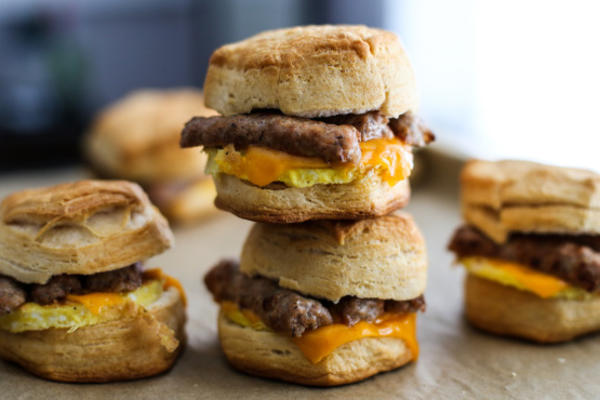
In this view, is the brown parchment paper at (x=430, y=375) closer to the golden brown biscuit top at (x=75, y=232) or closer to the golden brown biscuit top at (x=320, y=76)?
the golden brown biscuit top at (x=75, y=232)

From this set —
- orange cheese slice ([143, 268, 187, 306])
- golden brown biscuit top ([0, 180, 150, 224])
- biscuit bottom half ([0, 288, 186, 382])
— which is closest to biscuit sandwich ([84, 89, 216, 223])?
orange cheese slice ([143, 268, 187, 306])

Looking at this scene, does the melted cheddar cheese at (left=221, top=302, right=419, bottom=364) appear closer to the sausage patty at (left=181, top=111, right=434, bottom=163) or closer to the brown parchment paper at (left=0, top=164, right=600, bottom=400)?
the brown parchment paper at (left=0, top=164, right=600, bottom=400)

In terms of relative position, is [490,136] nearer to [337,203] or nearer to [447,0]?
[447,0]

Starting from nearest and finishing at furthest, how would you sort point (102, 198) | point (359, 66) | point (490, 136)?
1. point (359, 66)
2. point (102, 198)
3. point (490, 136)

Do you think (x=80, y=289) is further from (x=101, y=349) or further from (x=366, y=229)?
(x=366, y=229)

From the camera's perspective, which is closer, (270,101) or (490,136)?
(270,101)

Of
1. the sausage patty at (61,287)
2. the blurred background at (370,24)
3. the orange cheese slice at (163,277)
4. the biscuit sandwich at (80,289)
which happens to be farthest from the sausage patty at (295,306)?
the blurred background at (370,24)

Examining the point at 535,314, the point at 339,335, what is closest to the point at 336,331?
the point at 339,335

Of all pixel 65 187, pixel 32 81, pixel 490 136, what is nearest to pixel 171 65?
pixel 32 81
